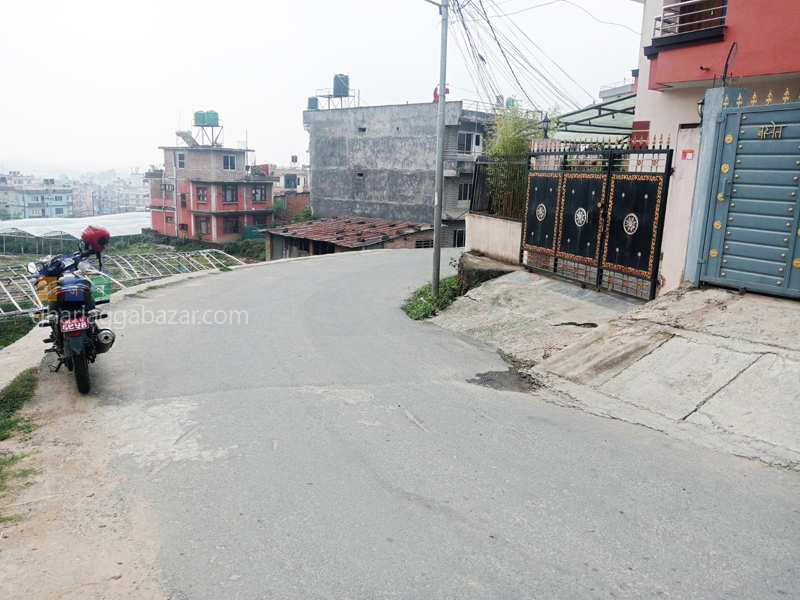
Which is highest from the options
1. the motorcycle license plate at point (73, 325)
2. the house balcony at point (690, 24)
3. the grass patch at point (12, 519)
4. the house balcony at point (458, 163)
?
the house balcony at point (690, 24)

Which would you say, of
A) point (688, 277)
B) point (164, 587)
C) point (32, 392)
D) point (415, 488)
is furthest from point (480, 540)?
point (688, 277)

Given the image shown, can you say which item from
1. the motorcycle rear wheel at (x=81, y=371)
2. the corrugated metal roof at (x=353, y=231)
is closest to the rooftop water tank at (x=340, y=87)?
the corrugated metal roof at (x=353, y=231)

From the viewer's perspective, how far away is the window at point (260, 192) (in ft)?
171

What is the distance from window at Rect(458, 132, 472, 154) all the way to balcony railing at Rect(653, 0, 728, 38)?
78.7 feet

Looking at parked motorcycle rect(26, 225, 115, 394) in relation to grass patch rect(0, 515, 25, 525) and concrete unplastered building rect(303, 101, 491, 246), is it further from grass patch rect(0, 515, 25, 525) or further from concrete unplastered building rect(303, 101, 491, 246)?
concrete unplastered building rect(303, 101, 491, 246)

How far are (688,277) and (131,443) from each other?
7502mm

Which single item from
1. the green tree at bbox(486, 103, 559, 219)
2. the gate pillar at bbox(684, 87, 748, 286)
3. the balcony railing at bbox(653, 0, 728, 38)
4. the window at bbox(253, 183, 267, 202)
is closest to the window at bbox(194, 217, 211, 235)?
the window at bbox(253, 183, 267, 202)

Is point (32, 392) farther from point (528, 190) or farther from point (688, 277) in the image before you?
point (528, 190)

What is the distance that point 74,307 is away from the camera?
21.9ft

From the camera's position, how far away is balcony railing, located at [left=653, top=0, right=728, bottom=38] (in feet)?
38.9

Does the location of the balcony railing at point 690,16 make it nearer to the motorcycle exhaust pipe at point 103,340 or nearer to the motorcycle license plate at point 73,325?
the motorcycle exhaust pipe at point 103,340

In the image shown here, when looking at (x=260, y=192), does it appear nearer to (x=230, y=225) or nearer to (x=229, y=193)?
(x=229, y=193)

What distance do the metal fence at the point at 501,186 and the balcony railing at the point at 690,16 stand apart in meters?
3.96

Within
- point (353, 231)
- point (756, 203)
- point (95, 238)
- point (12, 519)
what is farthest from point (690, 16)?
point (353, 231)
